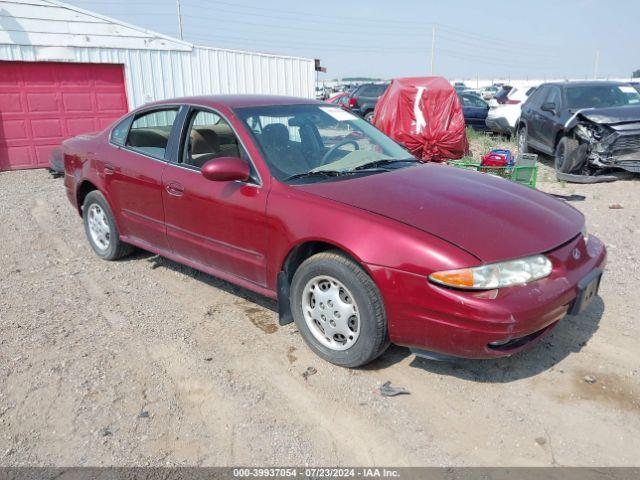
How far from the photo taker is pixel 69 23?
1130cm

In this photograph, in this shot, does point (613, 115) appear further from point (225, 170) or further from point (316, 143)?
point (225, 170)

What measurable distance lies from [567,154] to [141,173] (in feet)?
24.1

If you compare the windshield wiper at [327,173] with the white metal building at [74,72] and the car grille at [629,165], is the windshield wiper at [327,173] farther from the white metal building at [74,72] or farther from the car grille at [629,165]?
the white metal building at [74,72]

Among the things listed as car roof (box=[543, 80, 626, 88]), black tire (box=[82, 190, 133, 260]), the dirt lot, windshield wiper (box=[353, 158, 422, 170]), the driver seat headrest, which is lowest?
the dirt lot

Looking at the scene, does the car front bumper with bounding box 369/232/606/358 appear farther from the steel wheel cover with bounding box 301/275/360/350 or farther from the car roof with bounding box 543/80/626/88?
the car roof with bounding box 543/80/626/88

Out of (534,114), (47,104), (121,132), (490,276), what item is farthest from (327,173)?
(47,104)

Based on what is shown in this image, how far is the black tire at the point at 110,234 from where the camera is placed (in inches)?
198

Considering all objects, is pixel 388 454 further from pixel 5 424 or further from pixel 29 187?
pixel 29 187

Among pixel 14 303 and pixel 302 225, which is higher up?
pixel 302 225

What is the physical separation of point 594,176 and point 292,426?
7.86m

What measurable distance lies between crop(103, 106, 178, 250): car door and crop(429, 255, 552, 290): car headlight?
2509 millimetres

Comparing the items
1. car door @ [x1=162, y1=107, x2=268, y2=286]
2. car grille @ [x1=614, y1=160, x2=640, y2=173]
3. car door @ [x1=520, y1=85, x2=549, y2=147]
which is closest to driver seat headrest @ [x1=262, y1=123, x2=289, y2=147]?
car door @ [x1=162, y1=107, x2=268, y2=286]

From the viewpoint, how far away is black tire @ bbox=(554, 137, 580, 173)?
8836 mm

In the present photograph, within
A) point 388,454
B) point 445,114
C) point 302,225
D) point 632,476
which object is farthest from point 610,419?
point 445,114
